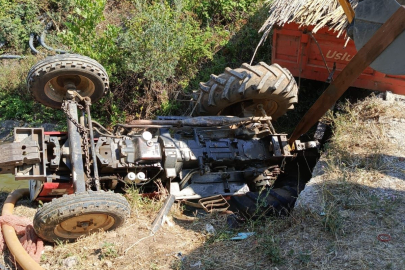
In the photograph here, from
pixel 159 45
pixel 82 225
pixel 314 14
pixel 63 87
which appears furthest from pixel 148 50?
pixel 82 225

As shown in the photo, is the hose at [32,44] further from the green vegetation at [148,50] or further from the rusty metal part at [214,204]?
the rusty metal part at [214,204]

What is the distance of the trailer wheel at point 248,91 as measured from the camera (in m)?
5.93

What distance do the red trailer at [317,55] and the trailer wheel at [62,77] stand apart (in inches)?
122

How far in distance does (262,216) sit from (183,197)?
1.07m

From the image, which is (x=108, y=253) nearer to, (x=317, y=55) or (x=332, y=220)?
(x=332, y=220)

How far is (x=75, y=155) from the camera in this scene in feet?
15.7

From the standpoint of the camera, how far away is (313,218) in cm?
456

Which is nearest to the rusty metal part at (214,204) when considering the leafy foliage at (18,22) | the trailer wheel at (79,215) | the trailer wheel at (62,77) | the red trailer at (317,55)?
the trailer wheel at (79,215)

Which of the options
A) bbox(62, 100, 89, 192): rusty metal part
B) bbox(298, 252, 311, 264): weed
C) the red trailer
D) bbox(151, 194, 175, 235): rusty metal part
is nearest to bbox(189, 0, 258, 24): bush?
the red trailer

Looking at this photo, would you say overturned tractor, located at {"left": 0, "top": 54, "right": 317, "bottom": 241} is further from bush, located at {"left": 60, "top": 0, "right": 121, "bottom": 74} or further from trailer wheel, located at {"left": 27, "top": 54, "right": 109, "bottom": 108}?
bush, located at {"left": 60, "top": 0, "right": 121, "bottom": 74}

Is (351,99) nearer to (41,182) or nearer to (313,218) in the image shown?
(313,218)

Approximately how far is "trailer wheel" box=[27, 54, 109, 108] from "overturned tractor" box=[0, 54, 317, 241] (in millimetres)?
12

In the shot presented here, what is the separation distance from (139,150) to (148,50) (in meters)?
3.40

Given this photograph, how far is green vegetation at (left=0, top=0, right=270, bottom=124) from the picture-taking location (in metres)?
8.20
